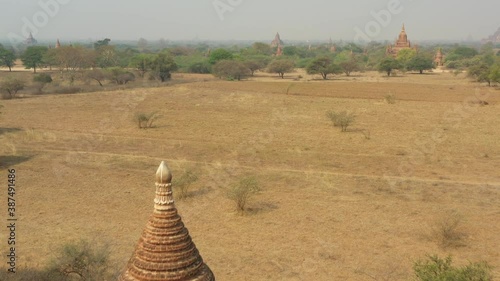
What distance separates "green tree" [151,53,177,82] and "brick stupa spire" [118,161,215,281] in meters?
57.4

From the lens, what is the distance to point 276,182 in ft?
64.0

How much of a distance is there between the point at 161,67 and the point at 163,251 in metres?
57.9

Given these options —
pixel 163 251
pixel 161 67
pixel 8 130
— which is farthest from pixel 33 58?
pixel 163 251

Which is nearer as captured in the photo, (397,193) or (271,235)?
(271,235)

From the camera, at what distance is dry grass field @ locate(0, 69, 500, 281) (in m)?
13.4

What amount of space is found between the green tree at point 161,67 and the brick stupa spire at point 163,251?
5744cm

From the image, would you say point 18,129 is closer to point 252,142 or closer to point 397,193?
point 252,142

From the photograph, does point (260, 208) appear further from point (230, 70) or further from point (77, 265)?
point (230, 70)

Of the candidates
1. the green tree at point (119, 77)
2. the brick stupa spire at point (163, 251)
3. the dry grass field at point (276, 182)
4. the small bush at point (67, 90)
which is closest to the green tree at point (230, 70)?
the green tree at point (119, 77)

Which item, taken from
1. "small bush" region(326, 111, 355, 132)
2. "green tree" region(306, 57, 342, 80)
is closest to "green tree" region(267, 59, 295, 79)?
"green tree" region(306, 57, 342, 80)

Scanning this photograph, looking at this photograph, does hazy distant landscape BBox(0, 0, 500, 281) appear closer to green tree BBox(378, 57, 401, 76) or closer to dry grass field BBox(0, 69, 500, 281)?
dry grass field BBox(0, 69, 500, 281)

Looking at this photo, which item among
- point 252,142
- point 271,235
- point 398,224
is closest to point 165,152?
point 252,142

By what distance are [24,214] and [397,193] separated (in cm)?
1424

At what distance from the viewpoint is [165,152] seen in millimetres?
23703
